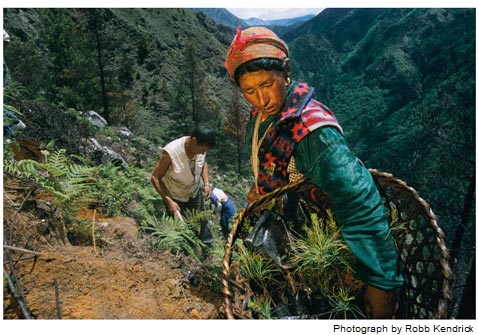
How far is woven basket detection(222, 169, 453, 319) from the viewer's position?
1543mm

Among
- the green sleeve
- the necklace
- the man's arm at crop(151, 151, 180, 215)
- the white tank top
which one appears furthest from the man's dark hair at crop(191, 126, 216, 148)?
the green sleeve

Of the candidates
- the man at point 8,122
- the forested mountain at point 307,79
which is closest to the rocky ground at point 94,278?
the man at point 8,122

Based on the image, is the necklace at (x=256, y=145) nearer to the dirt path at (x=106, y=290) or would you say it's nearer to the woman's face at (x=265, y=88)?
the woman's face at (x=265, y=88)

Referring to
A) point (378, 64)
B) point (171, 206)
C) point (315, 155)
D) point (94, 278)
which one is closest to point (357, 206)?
point (315, 155)

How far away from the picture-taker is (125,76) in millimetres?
14297

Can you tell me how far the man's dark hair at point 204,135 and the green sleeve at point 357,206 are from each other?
101 centimetres

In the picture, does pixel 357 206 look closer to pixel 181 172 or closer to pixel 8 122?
pixel 181 172

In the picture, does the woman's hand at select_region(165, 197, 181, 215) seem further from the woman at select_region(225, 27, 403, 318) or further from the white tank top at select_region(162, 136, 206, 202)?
the woman at select_region(225, 27, 403, 318)

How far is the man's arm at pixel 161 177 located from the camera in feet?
8.11

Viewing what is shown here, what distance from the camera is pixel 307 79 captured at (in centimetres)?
3088

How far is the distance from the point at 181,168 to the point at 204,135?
30 centimetres

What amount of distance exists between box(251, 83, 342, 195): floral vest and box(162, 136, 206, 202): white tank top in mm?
859
